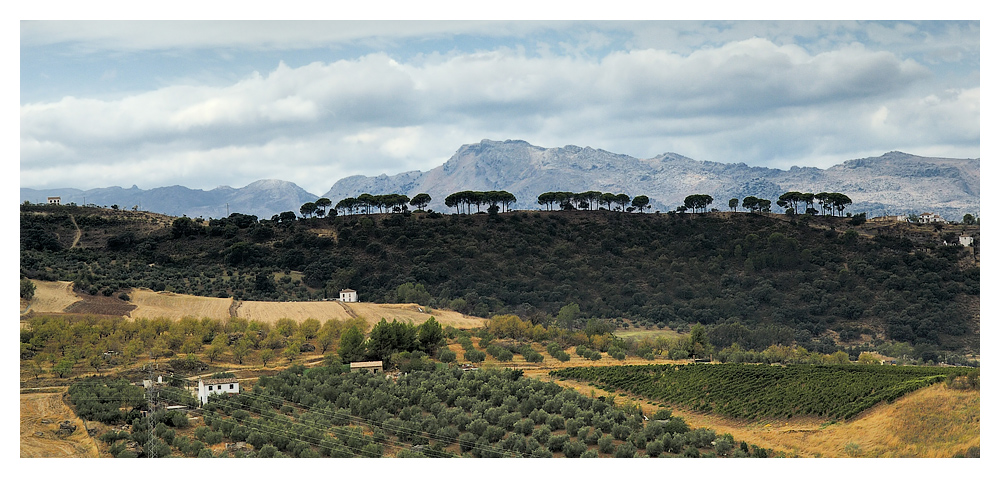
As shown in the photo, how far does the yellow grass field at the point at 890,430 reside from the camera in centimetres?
2153

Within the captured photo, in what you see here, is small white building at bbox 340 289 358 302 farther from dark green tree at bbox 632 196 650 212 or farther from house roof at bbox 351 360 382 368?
dark green tree at bbox 632 196 650 212

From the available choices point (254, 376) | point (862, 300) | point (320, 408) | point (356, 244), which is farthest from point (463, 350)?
point (862, 300)

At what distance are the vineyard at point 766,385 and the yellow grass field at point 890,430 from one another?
83cm

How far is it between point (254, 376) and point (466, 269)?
3036cm

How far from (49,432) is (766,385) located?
87.7ft

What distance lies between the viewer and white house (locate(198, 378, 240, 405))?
27.8 metres

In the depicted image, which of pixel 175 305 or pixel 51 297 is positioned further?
pixel 175 305

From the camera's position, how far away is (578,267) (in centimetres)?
6281

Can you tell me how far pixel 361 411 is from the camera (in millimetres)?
26562

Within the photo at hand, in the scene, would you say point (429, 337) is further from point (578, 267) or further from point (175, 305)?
point (578, 267)

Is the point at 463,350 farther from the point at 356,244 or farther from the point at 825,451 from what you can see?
the point at 356,244

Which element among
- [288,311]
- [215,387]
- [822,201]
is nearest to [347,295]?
[288,311]

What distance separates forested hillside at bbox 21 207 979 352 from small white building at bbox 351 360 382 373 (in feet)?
66.9

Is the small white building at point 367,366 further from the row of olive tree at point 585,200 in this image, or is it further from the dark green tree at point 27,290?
the row of olive tree at point 585,200
